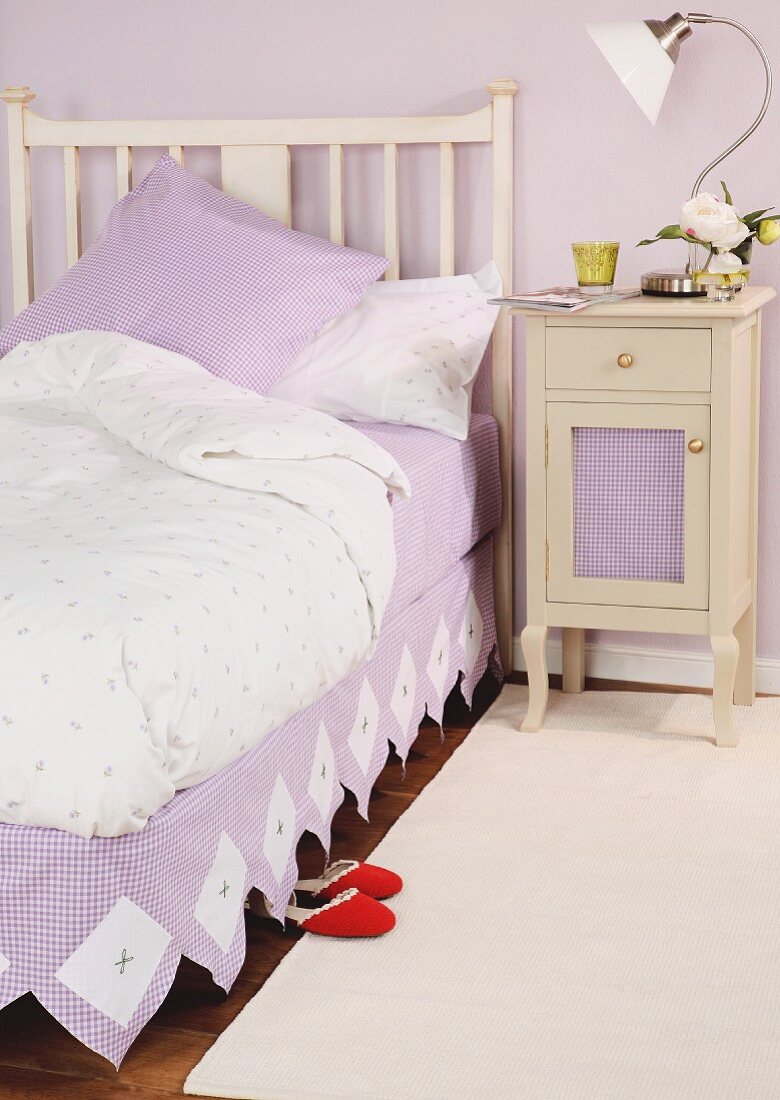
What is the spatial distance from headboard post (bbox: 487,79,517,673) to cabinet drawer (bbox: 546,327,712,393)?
15.8 inches

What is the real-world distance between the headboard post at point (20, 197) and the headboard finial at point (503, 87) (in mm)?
1106

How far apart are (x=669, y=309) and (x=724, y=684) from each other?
703mm

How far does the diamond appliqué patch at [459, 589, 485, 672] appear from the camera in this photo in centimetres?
282

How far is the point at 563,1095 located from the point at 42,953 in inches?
23.8

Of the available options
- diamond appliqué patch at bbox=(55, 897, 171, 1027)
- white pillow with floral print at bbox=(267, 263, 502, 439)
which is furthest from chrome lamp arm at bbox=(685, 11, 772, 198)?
diamond appliqué patch at bbox=(55, 897, 171, 1027)

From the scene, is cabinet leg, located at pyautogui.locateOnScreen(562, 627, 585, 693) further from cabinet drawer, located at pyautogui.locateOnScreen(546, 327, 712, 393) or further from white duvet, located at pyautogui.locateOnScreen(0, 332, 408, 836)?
white duvet, located at pyautogui.locateOnScreen(0, 332, 408, 836)

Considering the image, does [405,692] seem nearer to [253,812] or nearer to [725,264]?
[253,812]

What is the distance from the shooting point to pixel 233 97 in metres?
3.15

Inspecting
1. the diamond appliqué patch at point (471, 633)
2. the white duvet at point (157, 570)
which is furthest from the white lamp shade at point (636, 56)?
the diamond appliqué patch at point (471, 633)

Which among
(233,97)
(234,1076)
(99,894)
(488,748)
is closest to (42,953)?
(99,894)

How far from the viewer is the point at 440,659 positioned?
266 centimetres

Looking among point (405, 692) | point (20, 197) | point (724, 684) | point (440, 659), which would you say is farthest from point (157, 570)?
point (20, 197)

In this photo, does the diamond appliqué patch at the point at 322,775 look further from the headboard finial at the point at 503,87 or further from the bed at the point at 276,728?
the headboard finial at the point at 503,87

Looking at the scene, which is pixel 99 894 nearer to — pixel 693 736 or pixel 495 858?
pixel 495 858
